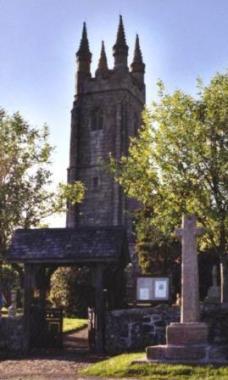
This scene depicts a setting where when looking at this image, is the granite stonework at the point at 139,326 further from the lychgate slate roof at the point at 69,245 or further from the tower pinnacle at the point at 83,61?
the tower pinnacle at the point at 83,61

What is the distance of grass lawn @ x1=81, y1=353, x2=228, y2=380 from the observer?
11.1m

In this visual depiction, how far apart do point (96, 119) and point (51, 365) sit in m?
41.1

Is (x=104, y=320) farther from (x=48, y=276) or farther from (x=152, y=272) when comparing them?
(x=152, y=272)

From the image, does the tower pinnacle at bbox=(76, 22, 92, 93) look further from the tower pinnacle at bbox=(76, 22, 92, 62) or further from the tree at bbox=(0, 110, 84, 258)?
the tree at bbox=(0, 110, 84, 258)

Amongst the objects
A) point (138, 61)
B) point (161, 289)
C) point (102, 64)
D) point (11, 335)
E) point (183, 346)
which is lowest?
point (11, 335)

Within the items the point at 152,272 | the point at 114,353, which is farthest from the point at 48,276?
the point at 152,272

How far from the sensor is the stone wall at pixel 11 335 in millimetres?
18172

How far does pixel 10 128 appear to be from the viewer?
1050 inches

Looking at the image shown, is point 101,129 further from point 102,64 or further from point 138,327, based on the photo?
point 138,327

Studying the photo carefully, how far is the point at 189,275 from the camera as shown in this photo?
538 inches

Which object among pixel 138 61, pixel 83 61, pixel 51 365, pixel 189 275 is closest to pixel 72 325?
pixel 51 365

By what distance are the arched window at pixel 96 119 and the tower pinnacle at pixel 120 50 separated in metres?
4.73

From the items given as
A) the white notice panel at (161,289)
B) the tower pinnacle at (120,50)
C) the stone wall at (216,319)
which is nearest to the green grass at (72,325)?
the white notice panel at (161,289)

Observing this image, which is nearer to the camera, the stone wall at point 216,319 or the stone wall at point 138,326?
the stone wall at point 216,319
